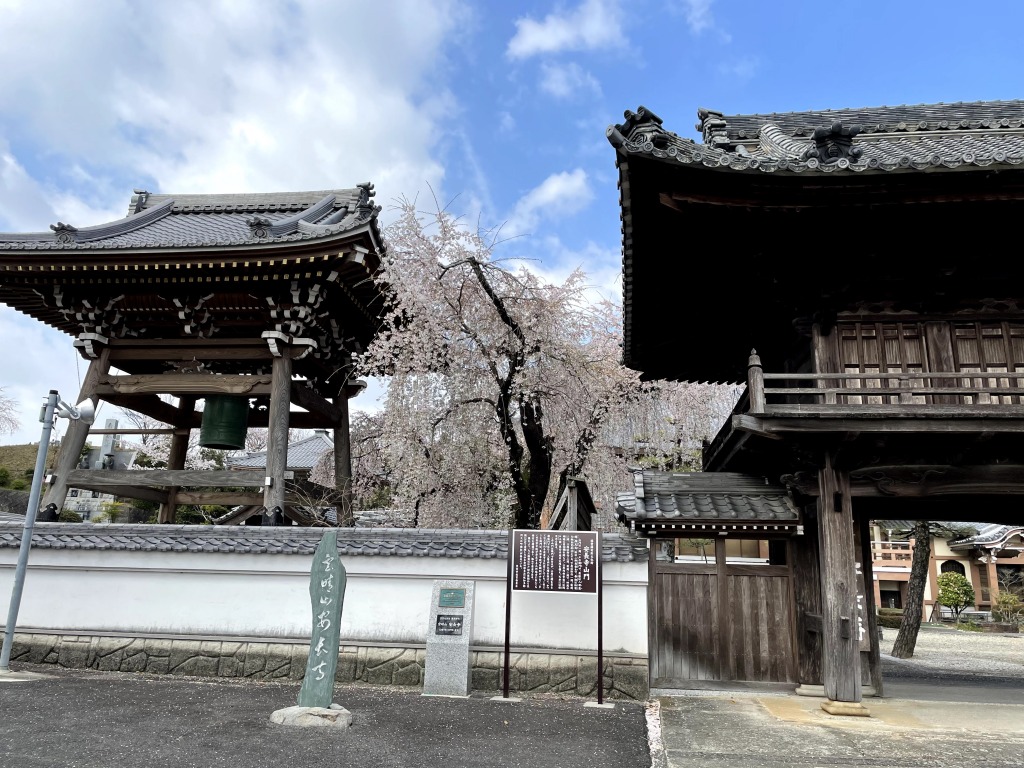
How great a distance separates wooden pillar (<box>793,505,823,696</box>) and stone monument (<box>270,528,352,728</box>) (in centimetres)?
563

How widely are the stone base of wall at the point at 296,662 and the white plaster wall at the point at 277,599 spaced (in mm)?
152

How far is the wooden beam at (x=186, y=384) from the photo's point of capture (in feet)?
36.6

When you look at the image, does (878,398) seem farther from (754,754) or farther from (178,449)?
(178,449)

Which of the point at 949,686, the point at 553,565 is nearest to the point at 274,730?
the point at 553,565

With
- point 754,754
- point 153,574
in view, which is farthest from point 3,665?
point 754,754

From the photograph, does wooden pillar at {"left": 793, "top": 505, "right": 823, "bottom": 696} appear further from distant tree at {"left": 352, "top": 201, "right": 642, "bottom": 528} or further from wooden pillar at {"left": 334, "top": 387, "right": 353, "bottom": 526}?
wooden pillar at {"left": 334, "top": 387, "right": 353, "bottom": 526}

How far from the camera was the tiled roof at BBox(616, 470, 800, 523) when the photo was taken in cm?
822

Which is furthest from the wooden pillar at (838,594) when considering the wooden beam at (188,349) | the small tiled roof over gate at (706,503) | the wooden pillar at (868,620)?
the wooden beam at (188,349)

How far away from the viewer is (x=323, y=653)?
6.28 meters

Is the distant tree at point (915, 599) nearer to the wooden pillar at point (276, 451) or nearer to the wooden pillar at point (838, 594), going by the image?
the wooden pillar at point (838, 594)

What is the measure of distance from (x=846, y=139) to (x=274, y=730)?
314 inches

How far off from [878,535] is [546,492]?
31.8m

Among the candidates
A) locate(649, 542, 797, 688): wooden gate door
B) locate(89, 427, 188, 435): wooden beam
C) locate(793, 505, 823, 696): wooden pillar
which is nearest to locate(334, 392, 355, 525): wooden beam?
locate(89, 427, 188, 435): wooden beam

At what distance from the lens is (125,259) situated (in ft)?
34.7
